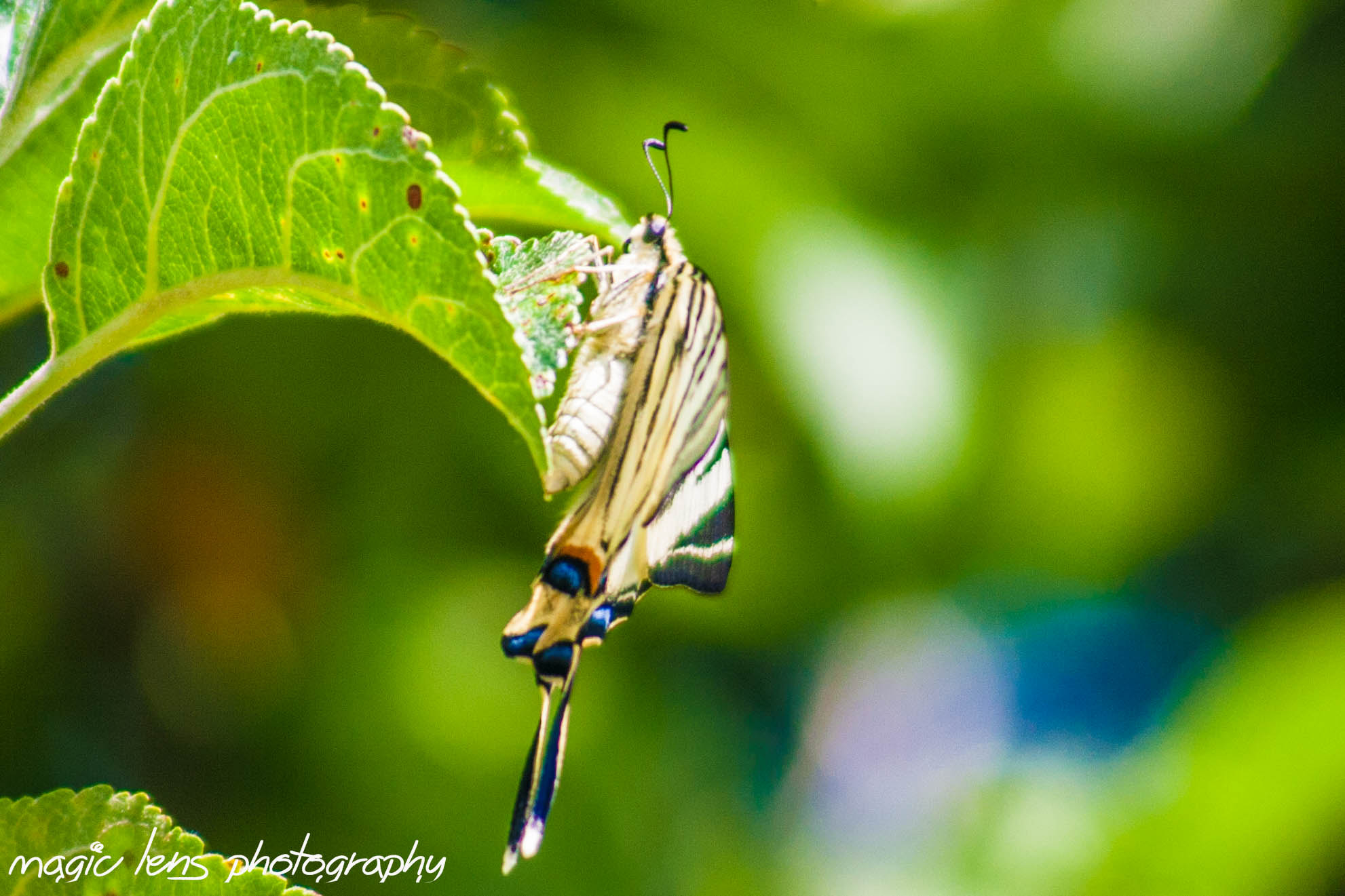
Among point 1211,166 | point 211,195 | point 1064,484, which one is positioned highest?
point 211,195

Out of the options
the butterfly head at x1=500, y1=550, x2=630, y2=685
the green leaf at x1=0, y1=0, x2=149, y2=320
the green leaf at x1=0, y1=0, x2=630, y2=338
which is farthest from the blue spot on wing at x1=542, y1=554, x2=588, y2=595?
the green leaf at x1=0, y1=0, x2=149, y2=320

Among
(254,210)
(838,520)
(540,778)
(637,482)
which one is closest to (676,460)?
(637,482)

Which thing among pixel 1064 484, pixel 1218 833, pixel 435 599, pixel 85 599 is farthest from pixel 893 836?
pixel 85 599

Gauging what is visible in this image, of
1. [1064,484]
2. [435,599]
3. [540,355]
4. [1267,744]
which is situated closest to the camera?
[540,355]

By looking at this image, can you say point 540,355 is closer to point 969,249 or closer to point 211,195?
point 211,195

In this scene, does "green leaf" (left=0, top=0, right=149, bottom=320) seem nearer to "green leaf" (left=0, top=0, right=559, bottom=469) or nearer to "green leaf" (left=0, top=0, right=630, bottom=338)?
"green leaf" (left=0, top=0, right=630, bottom=338)

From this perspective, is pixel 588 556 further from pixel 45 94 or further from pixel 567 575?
pixel 45 94
